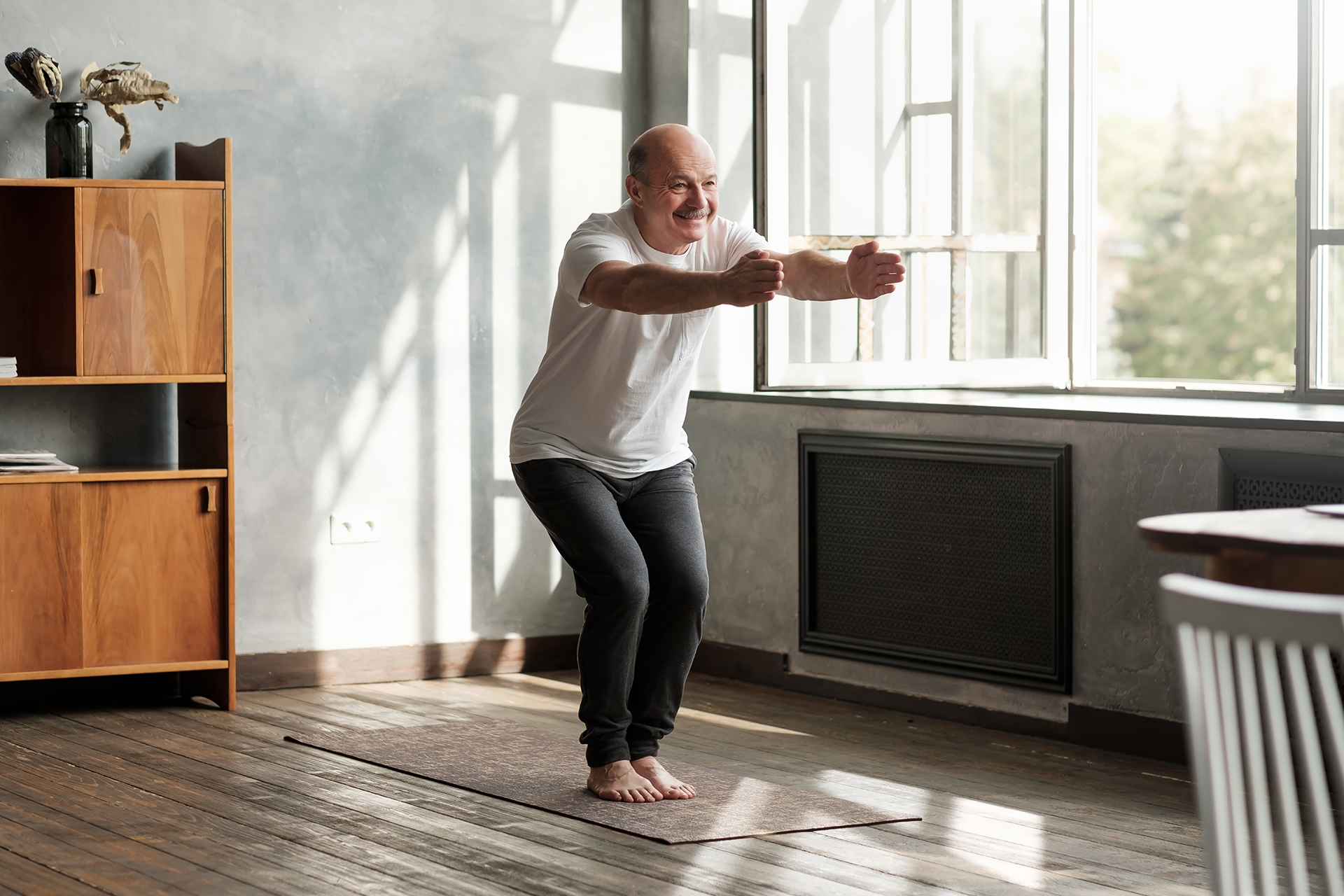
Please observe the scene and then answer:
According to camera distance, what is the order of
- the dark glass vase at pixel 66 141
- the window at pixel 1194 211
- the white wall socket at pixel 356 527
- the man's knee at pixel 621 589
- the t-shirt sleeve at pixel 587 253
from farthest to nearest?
1. the window at pixel 1194 211
2. the white wall socket at pixel 356 527
3. the dark glass vase at pixel 66 141
4. the man's knee at pixel 621 589
5. the t-shirt sleeve at pixel 587 253

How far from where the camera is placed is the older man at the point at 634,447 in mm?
3246

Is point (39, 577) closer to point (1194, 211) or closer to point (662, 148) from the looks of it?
point (662, 148)

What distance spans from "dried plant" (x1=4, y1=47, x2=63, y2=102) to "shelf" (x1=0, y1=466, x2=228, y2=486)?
97cm

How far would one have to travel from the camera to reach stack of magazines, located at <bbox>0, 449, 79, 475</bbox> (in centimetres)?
422

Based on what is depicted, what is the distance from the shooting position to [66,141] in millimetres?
4324

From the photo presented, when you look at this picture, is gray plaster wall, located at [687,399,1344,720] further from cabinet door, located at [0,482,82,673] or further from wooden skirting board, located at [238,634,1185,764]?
cabinet door, located at [0,482,82,673]

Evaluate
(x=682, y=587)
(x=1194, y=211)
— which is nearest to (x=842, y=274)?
(x=682, y=587)

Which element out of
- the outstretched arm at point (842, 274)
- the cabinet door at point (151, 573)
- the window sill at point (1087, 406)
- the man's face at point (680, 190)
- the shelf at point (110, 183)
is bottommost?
the cabinet door at point (151, 573)

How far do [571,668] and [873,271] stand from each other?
8.22 ft

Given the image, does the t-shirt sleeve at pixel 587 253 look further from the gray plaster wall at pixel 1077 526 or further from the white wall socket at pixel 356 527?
the white wall socket at pixel 356 527

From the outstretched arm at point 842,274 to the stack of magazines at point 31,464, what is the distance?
201 centimetres

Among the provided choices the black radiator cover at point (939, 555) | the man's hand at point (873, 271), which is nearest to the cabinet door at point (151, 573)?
the black radiator cover at point (939, 555)

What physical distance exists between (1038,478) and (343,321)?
2041mm

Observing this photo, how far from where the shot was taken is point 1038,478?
4125 mm
